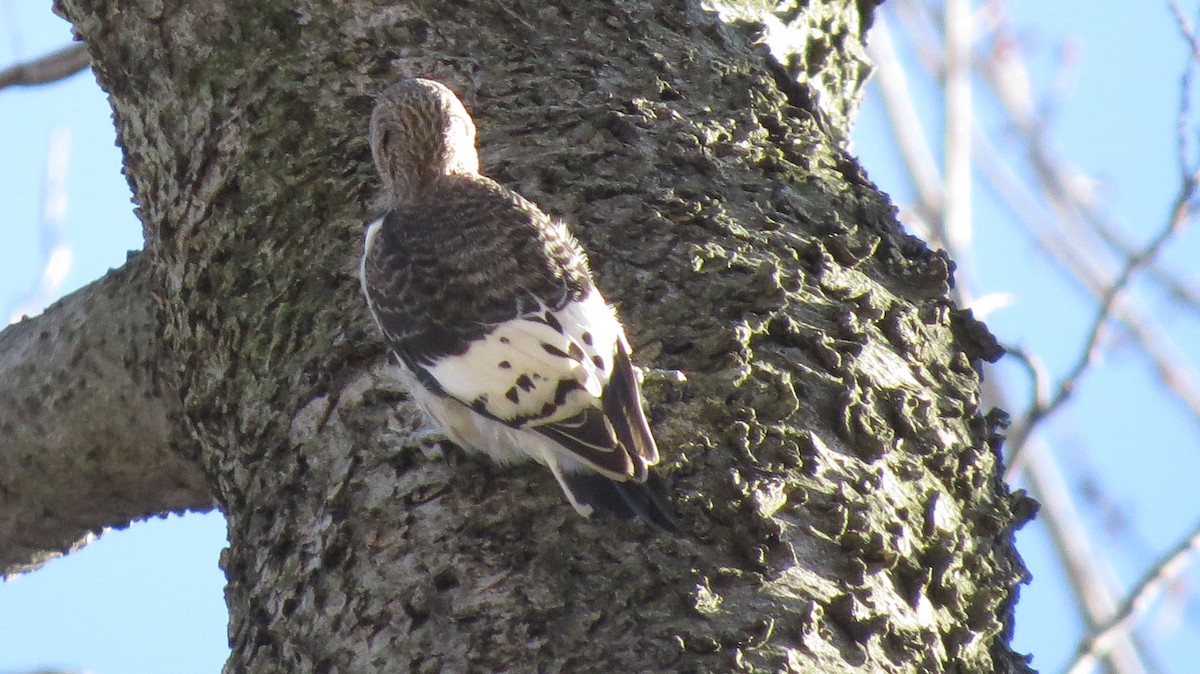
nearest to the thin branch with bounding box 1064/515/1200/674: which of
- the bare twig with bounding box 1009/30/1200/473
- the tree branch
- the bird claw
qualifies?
the bare twig with bounding box 1009/30/1200/473

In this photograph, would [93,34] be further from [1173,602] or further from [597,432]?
[1173,602]

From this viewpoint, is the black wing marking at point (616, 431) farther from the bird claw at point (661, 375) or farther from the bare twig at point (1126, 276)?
the bare twig at point (1126, 276)

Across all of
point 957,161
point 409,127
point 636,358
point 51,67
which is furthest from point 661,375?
point 957,161

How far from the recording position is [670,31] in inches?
122

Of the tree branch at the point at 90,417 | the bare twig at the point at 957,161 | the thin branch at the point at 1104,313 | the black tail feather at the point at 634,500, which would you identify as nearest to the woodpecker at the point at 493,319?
the black tail feather at the point at 634,500

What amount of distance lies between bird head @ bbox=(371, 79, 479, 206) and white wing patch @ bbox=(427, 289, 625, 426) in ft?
1.66

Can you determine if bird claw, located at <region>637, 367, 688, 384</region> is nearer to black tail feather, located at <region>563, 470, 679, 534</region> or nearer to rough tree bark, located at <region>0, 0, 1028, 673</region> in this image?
rough tree bark, located at <region>0, 0, 1028, 673</region>

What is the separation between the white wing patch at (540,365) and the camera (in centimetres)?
244

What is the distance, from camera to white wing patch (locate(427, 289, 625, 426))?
8.00 feet

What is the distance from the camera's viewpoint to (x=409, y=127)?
2.91 m

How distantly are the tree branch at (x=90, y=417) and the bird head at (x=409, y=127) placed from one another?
0.78 metres

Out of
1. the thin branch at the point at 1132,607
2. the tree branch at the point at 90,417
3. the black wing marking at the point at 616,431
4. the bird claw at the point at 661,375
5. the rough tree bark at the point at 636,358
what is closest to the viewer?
the rough tree bark at the point at 636,358

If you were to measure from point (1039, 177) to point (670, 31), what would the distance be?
409cm

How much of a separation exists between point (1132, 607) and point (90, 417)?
294 cm
